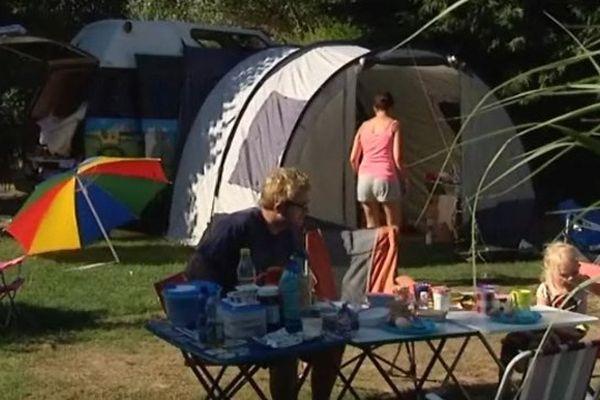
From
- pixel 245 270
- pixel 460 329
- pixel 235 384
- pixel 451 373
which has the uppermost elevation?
pixel 245 270

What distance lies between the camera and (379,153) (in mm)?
10297

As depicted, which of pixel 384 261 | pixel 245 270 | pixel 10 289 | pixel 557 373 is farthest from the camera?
pixel 10 289

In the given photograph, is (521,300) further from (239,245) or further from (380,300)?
(239,245)

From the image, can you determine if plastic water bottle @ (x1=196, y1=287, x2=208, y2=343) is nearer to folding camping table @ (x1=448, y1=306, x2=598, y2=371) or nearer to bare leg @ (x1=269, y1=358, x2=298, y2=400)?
bare leg @ (x1=269, y1=358, x2=298, y2=400)

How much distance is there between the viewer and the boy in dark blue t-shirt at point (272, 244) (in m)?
5.28

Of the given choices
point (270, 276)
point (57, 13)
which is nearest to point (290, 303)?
point (270, 276)

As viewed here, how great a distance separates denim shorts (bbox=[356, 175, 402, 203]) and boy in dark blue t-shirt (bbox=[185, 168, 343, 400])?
4.73 meters

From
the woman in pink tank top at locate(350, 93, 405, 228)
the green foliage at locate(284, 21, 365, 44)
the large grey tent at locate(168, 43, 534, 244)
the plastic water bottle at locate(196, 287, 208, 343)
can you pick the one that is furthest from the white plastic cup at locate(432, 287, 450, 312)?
the green foliage at locate(284, 21, 365, 44)

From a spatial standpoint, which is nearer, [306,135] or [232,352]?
[232,352]

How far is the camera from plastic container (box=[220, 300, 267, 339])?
4582 mm

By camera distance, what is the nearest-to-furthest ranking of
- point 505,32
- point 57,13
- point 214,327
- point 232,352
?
point 232,352 → point 214,327 → point 505,32 → point 57,13

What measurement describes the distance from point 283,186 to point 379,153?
16.3ft

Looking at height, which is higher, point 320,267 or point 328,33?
point 328,33

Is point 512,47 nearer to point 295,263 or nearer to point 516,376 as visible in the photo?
point 516,376
